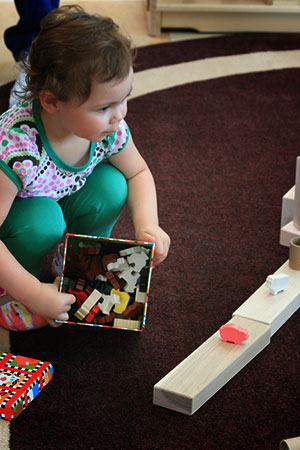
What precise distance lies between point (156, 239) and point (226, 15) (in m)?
1.50

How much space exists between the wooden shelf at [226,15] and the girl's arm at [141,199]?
1.30 meters

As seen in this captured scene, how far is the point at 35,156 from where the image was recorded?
1.03m

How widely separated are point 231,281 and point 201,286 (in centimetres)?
6

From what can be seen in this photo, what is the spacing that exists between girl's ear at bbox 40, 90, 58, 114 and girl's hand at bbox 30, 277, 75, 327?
263 mm

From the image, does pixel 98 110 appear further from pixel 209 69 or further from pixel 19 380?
pixel 209 69

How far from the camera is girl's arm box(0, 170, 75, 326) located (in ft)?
3.24

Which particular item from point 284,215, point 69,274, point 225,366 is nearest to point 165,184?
point 284,215

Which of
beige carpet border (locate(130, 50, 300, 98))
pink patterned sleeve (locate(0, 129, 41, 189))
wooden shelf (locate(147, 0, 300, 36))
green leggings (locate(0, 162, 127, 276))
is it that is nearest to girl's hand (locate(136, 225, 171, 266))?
green leggings (locate(0, 162, 127, 276))

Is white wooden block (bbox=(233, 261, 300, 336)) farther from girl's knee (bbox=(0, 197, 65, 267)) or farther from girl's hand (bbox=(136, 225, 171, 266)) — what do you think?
girl's knee (bbox=(0, 197, 65, 267))

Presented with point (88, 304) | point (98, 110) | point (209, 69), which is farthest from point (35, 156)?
point (209, 69)

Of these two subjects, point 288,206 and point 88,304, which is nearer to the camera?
point 88,304

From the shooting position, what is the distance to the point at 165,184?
1555 mm

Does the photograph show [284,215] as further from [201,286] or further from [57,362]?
[57,362]

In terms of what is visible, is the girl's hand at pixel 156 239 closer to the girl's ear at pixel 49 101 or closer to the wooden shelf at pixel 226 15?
the girl's ear at pixel 49 101
